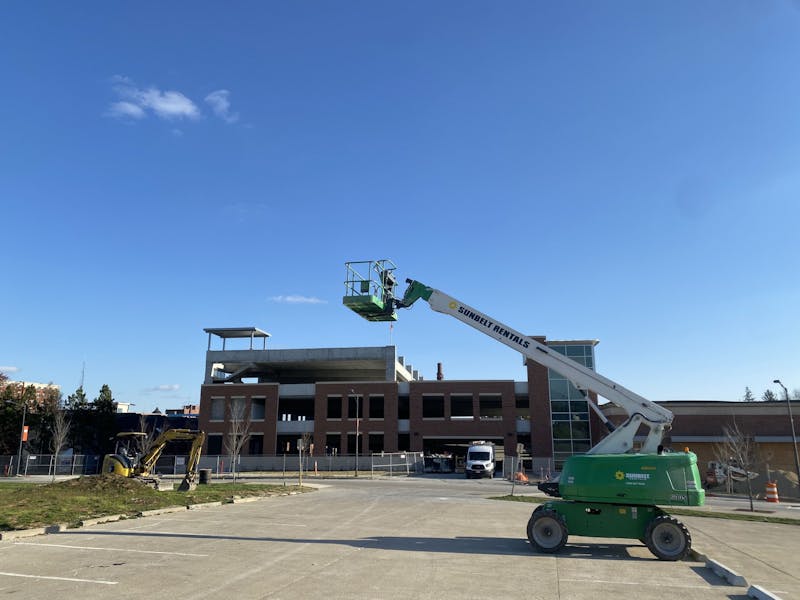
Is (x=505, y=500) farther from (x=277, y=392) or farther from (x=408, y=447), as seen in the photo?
(x=277, y=392)

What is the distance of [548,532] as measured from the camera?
1334cm

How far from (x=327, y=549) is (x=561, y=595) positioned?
5958mm

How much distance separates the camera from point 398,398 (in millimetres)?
65375

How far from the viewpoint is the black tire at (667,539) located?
12555mm

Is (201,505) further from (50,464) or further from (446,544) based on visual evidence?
(50,464)

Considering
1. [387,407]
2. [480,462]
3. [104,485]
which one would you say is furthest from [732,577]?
[387,407]

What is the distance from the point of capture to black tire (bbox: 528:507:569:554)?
1316 cm

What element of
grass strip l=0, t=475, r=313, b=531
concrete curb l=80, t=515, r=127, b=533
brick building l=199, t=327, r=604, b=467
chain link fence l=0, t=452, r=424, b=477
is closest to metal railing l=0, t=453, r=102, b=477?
chain link fence l=0, t=452, r=424, b=477

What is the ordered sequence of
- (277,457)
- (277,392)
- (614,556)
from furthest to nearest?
(277,392) → (277,457) → (614,556)

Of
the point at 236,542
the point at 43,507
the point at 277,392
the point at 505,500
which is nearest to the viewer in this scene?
the point at 236,542

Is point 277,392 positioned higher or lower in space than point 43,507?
higher

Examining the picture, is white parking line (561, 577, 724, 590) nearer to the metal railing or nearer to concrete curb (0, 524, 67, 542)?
concrete curb (0, 524, 67, 542)

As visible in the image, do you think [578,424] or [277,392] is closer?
[578,424]

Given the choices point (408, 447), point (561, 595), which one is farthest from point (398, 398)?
point (561, 595)
